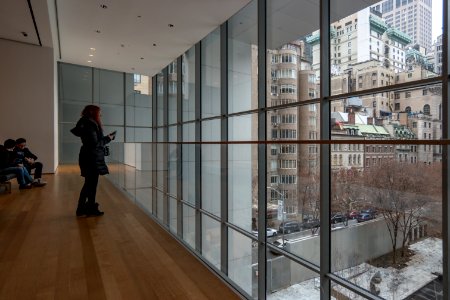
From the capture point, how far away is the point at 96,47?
28.2ft

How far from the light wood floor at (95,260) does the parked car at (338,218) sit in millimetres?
1493

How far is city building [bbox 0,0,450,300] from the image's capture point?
2.43 meters

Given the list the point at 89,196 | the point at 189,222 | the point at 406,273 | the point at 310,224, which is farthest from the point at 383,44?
the point at 189,222

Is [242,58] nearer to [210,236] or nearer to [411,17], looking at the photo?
[411,17]

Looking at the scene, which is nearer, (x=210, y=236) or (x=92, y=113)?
(x=92, y=113)

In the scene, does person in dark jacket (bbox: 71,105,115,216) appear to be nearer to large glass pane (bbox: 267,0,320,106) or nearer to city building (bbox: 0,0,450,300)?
city building (bbox: 0,0,450,300)

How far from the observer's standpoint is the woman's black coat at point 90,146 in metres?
3.49

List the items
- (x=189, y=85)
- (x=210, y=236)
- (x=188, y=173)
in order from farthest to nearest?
(x=189, y=85) < (x=210, y=236) < (x=188, y=173)

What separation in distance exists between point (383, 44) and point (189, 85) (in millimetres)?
5820

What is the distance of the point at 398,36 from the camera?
3260mm

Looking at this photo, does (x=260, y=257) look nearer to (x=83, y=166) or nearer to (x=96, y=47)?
(x=83, y=166)

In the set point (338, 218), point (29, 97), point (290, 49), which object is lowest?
point (338, 218)

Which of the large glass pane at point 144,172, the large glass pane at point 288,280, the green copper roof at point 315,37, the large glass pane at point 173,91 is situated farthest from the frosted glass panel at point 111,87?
the large glass pane at point 288,280

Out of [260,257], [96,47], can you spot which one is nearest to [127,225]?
[260,257]
